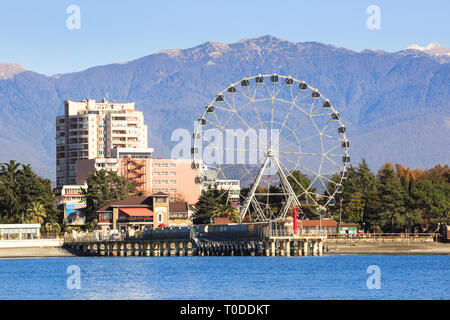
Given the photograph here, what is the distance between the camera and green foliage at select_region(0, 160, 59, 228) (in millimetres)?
145750

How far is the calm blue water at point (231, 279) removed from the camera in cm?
6425

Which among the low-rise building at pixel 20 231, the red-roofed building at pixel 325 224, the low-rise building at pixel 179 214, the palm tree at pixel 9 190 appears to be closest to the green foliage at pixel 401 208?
the red-roofed building at pixel 325 224

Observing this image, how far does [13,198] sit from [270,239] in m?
54.7

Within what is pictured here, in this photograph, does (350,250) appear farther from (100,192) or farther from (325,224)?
(100,192)

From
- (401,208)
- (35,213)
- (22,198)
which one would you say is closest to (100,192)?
(22,198)

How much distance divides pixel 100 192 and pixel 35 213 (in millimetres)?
23829

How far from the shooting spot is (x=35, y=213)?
147 metres

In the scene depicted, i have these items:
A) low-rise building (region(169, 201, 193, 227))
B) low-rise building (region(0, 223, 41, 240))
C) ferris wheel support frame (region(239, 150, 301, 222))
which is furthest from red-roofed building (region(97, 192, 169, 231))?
ferris wheel support frame (region(239, 150, 301, 222))

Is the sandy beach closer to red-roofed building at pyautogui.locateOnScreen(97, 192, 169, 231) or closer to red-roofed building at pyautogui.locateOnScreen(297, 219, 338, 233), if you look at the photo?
red-roofed building at pyautogui.locateOnScreen(297, 219, 338, 233)

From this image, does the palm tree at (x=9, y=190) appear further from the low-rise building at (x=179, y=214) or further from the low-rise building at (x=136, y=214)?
the low-rise building at (x=179, y=214)

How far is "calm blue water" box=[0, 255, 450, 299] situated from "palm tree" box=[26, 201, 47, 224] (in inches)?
1526

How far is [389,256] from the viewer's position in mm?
123000

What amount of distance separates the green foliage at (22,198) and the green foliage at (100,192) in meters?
10.8

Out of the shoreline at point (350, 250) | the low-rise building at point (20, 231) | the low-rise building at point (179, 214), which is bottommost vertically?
the shoreline at point (350, 250)
